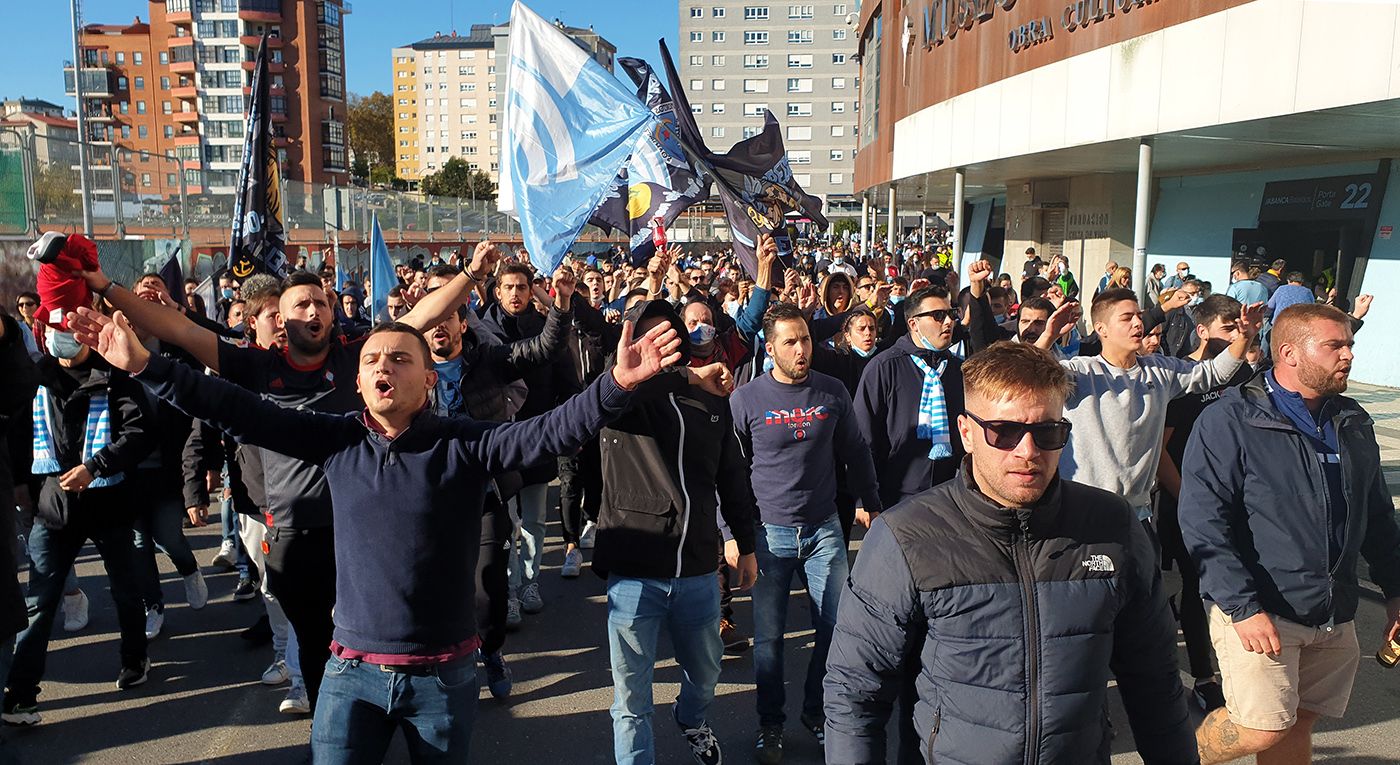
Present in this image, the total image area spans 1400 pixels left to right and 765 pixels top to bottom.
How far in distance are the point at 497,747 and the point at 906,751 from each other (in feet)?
8.54

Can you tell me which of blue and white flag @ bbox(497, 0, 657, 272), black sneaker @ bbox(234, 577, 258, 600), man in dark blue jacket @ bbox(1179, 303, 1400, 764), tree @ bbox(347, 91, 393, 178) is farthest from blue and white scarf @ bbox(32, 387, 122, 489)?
tree @ bbox(347, 91, 393, 178)

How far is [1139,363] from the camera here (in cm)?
460

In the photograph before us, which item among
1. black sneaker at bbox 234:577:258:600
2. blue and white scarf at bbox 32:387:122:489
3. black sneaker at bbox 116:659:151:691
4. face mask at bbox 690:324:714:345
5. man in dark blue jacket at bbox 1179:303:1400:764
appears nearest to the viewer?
man in dark blue jacket at bbox 1179:303:1400:764

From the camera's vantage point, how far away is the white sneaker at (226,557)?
729cm

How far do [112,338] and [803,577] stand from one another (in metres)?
3.03

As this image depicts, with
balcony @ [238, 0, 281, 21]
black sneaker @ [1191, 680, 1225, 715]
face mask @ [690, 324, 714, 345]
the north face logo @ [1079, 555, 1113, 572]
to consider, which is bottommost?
black sneaker @ [1191, 680, 1225, 715]

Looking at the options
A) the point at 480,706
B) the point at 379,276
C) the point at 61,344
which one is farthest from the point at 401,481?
the point at 379,276

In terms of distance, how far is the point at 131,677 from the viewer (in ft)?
16.9

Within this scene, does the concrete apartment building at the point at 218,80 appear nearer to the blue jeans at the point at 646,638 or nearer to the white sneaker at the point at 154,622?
the white sneaker at the point at 154,622

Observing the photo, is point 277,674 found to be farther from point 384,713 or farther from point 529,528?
point 384,713

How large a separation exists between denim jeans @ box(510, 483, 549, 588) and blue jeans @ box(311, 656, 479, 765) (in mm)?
3322

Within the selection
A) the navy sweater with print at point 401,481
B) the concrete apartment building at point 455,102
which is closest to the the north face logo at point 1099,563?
the navy sweater with print at point 401,481

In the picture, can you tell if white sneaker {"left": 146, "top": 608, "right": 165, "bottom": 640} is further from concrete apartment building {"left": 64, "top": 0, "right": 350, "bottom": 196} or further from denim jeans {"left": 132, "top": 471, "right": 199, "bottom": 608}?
concrete apartment building {"left": 64, "top": 0, "right": 350, "bottom": 196}

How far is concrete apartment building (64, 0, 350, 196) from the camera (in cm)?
8112
